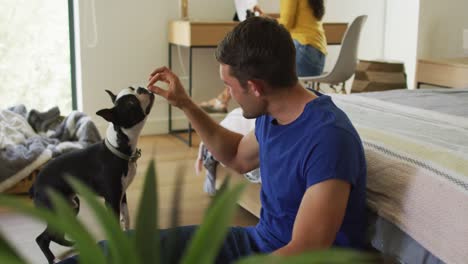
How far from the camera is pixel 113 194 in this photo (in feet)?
6.33

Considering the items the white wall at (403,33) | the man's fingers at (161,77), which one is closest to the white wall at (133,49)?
the white wall at (403,33)

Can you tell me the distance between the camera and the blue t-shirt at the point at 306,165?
4.32 feet

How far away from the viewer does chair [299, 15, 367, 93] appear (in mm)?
3953

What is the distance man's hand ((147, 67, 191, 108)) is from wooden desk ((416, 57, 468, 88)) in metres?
2.62

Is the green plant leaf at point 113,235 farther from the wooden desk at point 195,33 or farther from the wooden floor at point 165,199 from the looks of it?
the wooden desk at point 195,33

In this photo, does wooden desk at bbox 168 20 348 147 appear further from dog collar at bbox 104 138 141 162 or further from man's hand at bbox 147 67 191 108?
man's hand at bbox 147 67 191 108

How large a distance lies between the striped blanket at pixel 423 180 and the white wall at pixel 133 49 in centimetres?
271

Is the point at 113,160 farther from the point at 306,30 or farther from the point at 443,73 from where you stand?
the point at 443,73

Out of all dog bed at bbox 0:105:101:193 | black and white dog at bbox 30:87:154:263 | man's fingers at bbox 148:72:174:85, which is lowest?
dog bed at bbox 0:105:101:193

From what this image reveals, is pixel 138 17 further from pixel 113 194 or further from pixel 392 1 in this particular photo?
pixel 113 194

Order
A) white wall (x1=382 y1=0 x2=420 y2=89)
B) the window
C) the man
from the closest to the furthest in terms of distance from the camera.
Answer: the man → the window → white wall (x1=382 y1=0 x2=420 y2=89)

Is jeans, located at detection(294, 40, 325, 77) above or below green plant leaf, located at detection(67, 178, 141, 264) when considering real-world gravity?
below

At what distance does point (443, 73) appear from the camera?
3996mm

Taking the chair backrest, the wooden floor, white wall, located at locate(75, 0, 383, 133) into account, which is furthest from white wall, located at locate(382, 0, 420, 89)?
the wooden floor
